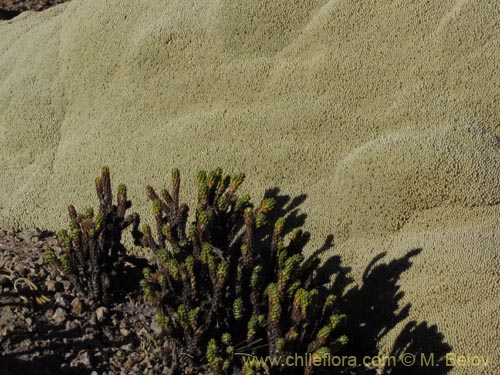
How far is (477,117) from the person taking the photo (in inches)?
180

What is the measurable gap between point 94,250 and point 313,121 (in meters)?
1.81

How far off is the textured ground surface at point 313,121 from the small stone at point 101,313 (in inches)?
41.3

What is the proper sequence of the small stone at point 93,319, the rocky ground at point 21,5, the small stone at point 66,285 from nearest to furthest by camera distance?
the small stone at point 93,319
the small stone at point 66,285
the rocky ground at point 21,5

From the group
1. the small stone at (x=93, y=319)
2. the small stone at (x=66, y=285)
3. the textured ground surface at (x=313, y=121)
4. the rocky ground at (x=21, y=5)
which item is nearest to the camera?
the small stone at (x=93, y=319)

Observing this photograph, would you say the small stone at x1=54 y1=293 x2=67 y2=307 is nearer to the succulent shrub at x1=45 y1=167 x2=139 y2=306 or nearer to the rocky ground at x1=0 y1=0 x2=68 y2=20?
the succulent shrub at x1=45 y1=167 x2=139 y2=306

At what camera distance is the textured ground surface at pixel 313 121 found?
430 centimetres

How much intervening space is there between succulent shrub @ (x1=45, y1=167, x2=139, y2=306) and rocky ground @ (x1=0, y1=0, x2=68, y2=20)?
17.0 ft

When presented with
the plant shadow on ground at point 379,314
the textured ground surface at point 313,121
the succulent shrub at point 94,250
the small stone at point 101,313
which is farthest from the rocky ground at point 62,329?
the plant shadow on ground at point 379,314

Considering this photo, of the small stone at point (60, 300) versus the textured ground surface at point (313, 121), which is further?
the textured ground surface at point (313, 121)

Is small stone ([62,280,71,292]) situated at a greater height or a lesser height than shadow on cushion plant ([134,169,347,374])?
greater

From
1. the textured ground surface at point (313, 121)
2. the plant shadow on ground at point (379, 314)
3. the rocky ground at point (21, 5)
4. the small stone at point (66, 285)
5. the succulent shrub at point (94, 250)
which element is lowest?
the plant shadow on ground at point (379, 314)

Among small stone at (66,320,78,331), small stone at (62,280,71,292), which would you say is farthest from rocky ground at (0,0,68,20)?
small stone at (66,320,78,331)

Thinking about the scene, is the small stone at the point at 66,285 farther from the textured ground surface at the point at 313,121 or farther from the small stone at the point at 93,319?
the textured ground surface at the point at 313,121

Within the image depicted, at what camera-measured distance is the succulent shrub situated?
13.1ft
